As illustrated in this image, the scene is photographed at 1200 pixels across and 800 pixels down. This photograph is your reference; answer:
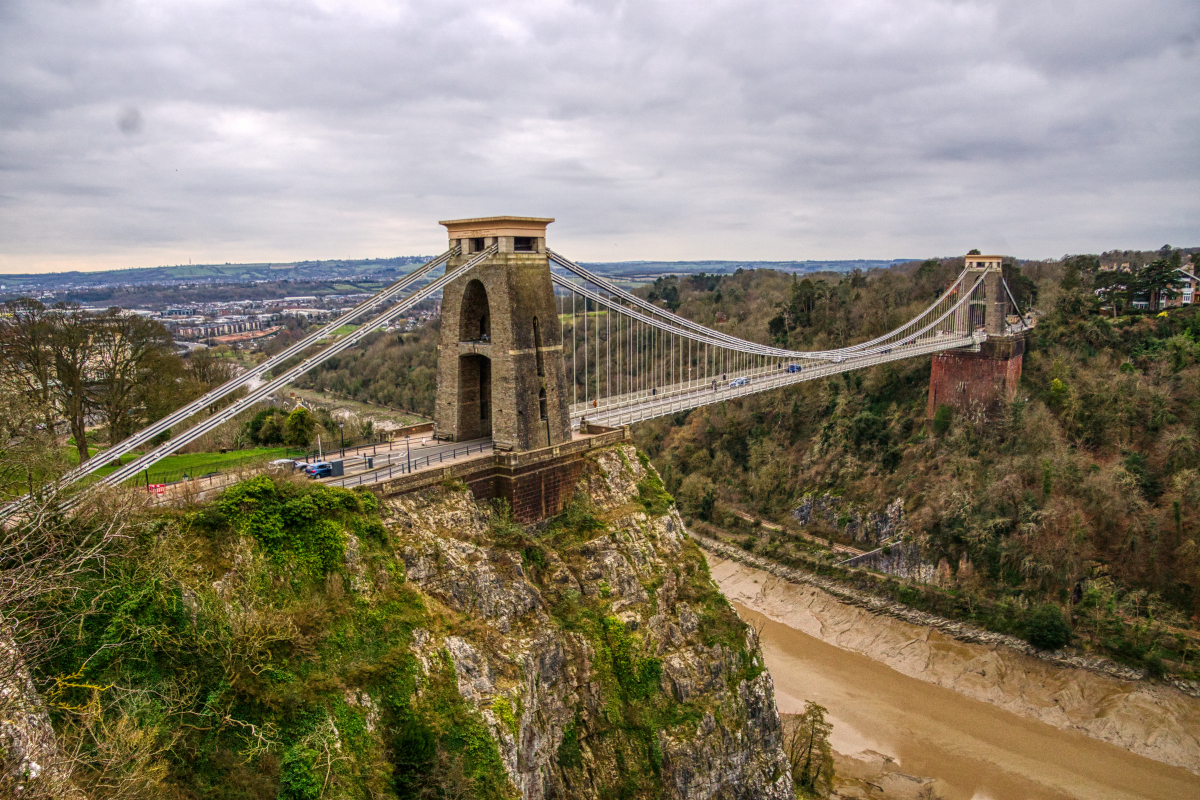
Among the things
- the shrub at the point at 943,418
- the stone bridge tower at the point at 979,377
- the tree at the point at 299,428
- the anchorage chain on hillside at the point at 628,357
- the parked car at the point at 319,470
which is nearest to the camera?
the anchorage chain on hillside at the point at 628,357

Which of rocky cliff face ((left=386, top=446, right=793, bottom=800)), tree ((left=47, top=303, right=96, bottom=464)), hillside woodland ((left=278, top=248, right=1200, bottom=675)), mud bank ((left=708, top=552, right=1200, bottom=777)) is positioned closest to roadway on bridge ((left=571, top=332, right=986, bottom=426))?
hillside woodland ((left=278, top=248, right=1200, bottom=675))

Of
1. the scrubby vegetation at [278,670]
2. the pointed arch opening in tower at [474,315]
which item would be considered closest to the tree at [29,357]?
the scrubby vegetation at [278,670]

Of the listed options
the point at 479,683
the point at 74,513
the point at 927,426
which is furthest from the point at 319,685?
the point at 927,426

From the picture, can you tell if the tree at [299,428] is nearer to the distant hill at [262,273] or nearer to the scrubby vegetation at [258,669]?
the scrubby vegetation at [258,669]

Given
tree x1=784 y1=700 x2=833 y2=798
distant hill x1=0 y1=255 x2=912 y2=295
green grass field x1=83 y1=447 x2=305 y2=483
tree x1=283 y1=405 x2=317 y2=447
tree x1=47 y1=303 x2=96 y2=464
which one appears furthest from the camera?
distant hill x1=0 y1=255 x2=912 y2=295

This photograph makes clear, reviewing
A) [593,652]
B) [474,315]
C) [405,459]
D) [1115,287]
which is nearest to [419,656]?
[593,652]

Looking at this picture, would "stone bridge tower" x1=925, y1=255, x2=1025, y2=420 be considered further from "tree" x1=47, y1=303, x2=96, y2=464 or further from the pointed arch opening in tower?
"tree" x1=47, y1=303, x2=96, y2=464
